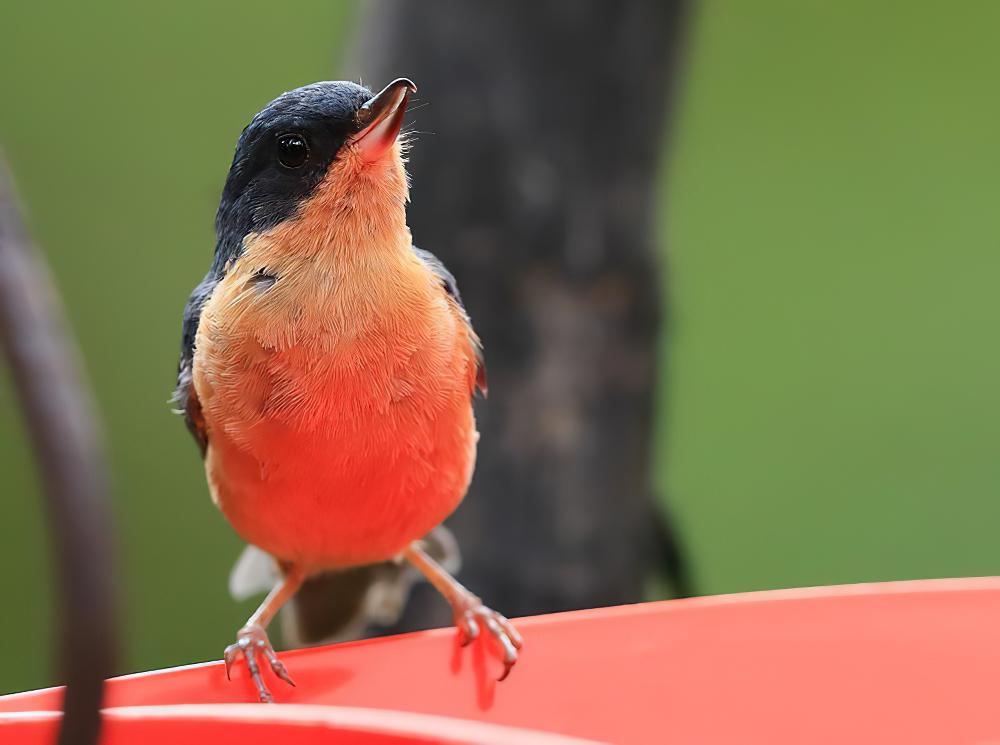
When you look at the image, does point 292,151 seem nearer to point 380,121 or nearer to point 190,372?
point 380,121

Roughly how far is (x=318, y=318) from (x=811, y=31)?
7.88 ft

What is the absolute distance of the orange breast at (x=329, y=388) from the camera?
100 centimetres

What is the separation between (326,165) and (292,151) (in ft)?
0.11

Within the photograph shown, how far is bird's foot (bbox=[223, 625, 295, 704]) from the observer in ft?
3.17

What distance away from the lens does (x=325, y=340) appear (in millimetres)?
1004

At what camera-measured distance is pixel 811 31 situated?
3.05 metres

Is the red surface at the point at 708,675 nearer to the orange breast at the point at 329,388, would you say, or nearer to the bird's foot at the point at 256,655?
the bird's foot at the point at 256,655

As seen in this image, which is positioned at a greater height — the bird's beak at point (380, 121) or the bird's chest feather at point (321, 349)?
the bird's beak at point (380, 121)

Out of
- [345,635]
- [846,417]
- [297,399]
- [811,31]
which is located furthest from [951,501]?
[297,399]

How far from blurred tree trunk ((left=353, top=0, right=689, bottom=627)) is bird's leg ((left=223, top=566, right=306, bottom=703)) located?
46cm

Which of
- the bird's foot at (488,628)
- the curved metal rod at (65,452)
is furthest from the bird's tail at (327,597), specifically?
the curved metal rod at (65,452)

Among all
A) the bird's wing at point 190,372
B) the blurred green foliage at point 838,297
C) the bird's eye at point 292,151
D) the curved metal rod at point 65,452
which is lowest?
the blurred green foliage at point 838,297

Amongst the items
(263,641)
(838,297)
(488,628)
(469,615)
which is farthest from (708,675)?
(838,297)

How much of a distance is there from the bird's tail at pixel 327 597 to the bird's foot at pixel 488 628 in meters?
0.21
